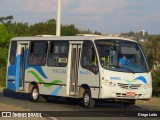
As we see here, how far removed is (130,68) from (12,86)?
25.1 feet

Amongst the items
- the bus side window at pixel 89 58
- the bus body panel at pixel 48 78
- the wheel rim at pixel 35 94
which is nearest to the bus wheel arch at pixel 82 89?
the bus side window at pixel 89 58

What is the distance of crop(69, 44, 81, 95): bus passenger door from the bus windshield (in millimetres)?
1253

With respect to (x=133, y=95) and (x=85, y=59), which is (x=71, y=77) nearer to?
(x=85, y=59)

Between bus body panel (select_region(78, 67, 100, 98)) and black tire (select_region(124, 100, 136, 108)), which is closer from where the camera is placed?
bus body panel (select_region(78, 67, 100, 98))

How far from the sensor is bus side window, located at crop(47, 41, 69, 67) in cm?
2420

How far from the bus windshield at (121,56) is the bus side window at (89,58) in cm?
26

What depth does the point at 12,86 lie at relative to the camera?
27.8 metres

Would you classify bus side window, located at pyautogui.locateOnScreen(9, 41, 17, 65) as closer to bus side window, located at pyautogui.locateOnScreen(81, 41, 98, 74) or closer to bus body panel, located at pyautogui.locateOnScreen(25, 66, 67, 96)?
bus body panel, located at pyautogui.locateOnScreen(25, 66, 67, 96)

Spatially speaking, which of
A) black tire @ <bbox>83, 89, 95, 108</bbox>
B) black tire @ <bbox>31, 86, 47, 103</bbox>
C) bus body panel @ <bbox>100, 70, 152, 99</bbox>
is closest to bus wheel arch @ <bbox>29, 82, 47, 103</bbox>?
black tire @ <bbox>31, 86, 47, 103</bbox>

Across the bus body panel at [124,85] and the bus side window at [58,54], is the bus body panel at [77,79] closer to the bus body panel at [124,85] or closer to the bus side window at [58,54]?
the bus body panel at [124,85]

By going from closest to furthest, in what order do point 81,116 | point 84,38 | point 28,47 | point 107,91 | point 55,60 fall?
point 81,116, point 107,91, point 84,38, point 55,60, point 28,47

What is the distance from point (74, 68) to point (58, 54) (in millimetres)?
1508

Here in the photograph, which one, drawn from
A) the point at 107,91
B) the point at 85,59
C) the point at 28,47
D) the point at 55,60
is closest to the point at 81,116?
the point at 107,91

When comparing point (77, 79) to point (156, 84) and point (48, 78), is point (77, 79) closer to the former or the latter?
point (48, 78)
